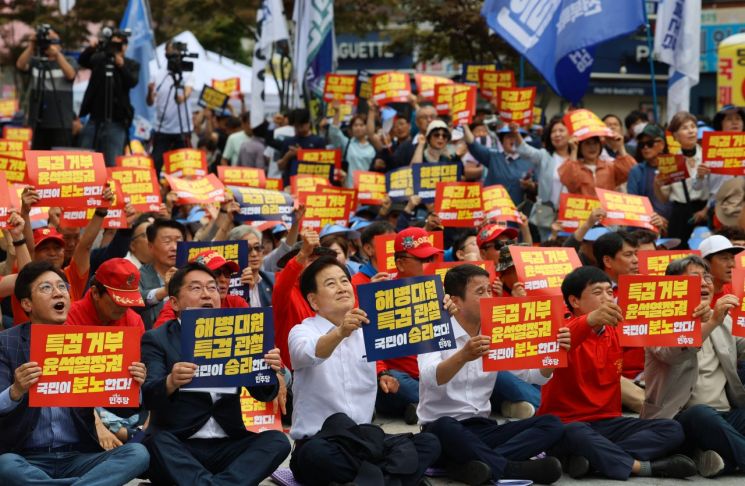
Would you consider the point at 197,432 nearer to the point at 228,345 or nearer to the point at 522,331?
the point at 228,345

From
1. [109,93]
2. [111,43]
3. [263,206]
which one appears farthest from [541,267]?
[111,43]

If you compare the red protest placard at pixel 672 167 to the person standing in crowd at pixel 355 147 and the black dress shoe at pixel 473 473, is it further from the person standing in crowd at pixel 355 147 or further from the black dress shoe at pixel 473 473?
the black dress shoe at pixel 473 473

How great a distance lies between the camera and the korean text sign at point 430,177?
11.6 metres

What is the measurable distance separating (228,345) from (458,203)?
4973mm

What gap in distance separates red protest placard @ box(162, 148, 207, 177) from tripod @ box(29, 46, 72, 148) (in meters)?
2.23

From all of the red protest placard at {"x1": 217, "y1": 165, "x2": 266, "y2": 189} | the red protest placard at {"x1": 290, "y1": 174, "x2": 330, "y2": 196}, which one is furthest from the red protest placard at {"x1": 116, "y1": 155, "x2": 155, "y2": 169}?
the red protest placard at {"x1": 290, "y1": 174, "x2": 330, "y2": 196}

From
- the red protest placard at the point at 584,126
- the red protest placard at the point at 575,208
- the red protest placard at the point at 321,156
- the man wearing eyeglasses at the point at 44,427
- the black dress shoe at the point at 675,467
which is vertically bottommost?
the black dress shoe at the point at 675,467

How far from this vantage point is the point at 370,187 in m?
12.3

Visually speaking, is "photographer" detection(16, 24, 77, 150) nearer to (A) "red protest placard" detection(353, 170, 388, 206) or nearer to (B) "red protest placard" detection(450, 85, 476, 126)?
(A) "red protest placard" detection(353, 170, 388, 206)

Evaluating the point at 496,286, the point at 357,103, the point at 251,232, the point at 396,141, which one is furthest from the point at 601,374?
the point at 357,103

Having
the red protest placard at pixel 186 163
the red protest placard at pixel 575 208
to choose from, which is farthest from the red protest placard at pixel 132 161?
the red protest placard at pixel 575 208

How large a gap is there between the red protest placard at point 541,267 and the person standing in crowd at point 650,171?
3.30 meters

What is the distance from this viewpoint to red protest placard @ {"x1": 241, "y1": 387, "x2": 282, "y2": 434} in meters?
7.38

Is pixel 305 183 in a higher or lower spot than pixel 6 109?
lower
